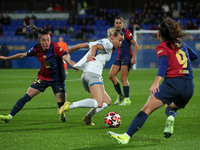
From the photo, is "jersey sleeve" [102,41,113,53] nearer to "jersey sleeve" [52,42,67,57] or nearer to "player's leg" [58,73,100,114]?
"player's leg" [58,73,100,114]

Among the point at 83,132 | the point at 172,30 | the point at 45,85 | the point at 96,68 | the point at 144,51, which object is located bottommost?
the point at 144,51

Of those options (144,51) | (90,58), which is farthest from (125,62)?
(144,51)

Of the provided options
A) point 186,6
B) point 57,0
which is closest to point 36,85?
point 186,6

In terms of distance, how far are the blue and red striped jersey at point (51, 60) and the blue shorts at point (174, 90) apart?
2651mm

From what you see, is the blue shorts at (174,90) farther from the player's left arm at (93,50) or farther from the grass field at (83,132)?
the player's left arm at (93,50)

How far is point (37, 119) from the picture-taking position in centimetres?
770

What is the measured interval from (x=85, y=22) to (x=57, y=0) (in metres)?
4.84

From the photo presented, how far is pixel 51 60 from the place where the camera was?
7234 mm

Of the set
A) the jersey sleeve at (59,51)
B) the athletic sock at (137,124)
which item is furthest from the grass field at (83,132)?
the jersey sleeve at (59,51)

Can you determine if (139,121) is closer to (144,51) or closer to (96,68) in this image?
(96,68)

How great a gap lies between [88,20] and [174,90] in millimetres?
24383

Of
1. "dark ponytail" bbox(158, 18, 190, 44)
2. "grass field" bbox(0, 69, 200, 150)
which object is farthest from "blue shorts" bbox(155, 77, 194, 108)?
"grass field" bbox(0, 69, 200, 150)

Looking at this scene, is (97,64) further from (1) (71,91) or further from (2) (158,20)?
(2) (158,20)

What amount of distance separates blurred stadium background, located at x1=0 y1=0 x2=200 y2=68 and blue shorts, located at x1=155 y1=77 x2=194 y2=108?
1950 centimetres
